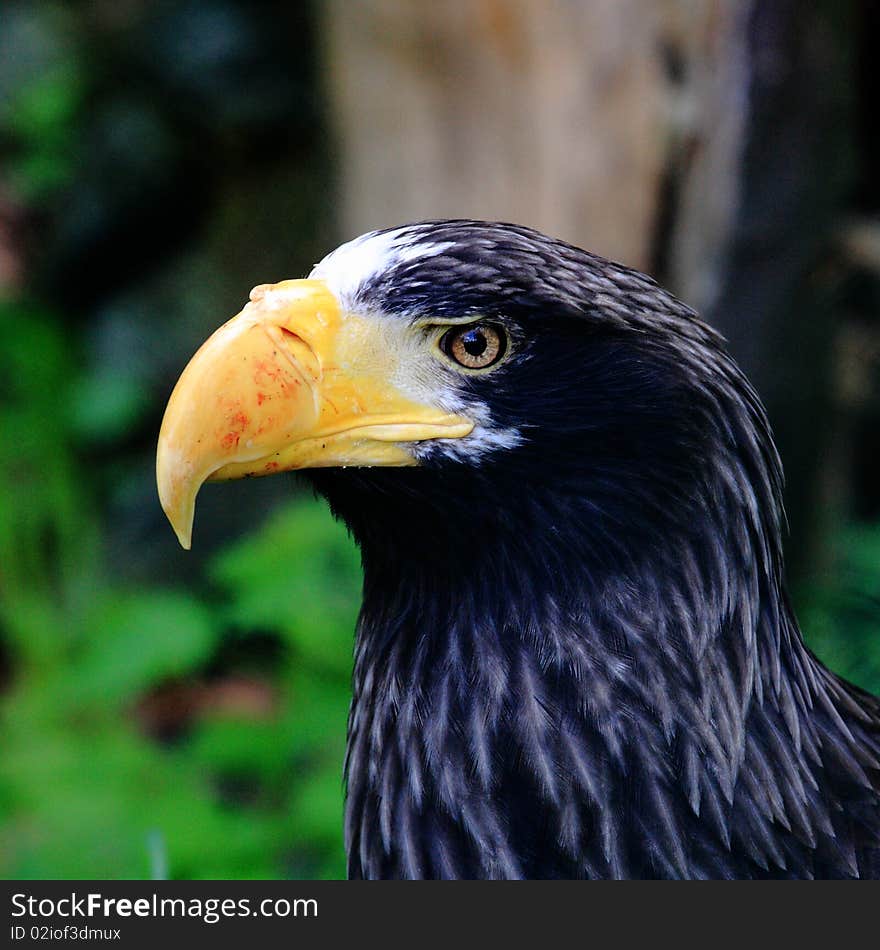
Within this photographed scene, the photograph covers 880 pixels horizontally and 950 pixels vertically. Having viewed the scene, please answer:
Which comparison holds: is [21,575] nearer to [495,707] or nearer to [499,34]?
[499,34]

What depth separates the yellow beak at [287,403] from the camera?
1.86 metres

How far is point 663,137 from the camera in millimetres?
3777

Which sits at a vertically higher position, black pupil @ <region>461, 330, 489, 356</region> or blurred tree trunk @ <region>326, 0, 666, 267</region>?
blurred tree trunk @ <region>326, 0, 666, 267</region>

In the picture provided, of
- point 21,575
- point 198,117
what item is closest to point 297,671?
point 21,575

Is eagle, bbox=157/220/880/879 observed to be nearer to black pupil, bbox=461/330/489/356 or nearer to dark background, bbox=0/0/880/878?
black pupil, bbox=461/330/489/356

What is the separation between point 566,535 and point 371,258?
48 cm

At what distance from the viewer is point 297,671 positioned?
14.9 ft

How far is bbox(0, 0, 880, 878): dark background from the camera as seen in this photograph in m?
3.80

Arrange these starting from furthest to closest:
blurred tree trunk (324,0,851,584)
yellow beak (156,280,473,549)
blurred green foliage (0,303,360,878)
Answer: blurred green foliage (0,303,360,878) < blurred tree trunk (324,0,851,584) < yellow beak (156,280,473,549)

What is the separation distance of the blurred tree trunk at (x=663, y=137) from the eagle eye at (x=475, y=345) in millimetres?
1986

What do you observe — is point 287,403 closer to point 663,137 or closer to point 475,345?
point 475,345

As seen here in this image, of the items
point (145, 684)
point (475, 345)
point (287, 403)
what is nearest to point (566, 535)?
point (475, 345)

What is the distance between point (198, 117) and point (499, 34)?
84.2 inches

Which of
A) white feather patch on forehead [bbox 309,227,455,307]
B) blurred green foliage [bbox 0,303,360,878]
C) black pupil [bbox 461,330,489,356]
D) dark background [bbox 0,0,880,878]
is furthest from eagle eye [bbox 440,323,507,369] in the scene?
blurred green foliage [bbox 0,303,360,878]
